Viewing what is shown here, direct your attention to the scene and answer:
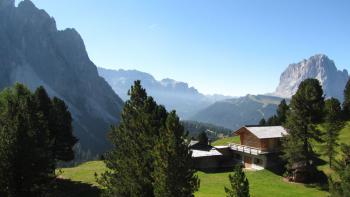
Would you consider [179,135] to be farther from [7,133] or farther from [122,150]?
[7,133]

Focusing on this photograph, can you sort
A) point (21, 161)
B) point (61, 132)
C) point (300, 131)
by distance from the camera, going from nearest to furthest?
point (21, 161)
point (300, 131)
point (61, 132)

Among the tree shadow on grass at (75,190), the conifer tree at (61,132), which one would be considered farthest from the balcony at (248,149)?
the conifer tree at (61,132)

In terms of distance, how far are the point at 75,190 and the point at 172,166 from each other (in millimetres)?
34435

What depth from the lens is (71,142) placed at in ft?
225

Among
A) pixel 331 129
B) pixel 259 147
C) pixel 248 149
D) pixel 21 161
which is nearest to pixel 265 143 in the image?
pixel 259 147

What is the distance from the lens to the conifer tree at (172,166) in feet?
88.6

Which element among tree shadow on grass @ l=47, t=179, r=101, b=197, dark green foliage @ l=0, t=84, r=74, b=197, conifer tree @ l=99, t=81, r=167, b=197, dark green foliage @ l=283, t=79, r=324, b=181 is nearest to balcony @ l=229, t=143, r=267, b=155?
dark green foliage @ l=283, t=79, r=324, b=181

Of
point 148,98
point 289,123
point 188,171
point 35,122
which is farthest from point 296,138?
point 35,122

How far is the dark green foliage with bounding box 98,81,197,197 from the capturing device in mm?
27609

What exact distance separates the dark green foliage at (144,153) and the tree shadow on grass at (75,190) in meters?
22.1

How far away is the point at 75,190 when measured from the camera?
5738 cm

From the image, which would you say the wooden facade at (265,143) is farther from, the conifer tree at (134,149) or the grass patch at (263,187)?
the conifer tree at (134,149)

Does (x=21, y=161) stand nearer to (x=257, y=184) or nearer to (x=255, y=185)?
(x=255, y=185)

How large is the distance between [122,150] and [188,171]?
8.20 m
